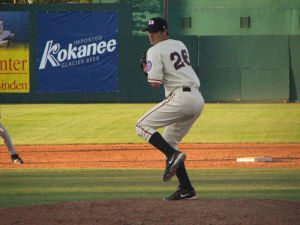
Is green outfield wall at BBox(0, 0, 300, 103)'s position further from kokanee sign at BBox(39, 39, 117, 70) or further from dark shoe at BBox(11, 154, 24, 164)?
dark shoe at BBox(11, 154, 24, 164)

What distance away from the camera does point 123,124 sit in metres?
16.8

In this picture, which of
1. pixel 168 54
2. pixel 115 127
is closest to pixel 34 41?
pixel 115 127

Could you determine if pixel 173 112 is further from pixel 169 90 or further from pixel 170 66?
pixel 170 66

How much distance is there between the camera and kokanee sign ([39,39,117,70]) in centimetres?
2322

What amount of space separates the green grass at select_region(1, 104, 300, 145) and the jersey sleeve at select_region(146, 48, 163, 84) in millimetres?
8277

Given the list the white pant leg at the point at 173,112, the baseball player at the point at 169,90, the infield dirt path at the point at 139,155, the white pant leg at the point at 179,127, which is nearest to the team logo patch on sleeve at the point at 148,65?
the baseball player at the point at 169,90

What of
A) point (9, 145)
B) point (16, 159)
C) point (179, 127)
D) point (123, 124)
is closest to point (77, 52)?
point (123, 124)

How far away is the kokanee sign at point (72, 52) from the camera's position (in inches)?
914

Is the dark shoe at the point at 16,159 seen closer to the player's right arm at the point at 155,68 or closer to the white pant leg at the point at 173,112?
the white pant leg at the point at 173,112

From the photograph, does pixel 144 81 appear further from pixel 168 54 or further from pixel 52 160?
pixel 168 54

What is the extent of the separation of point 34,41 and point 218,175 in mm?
16024

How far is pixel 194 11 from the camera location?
29.4m

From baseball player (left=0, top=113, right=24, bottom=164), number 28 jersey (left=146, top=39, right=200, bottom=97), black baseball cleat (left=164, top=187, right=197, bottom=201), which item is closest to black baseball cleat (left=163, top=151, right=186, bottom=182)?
black baseball cleat (left=164, top=187, right=197, bottom=201)

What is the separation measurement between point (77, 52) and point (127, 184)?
15906 mm
